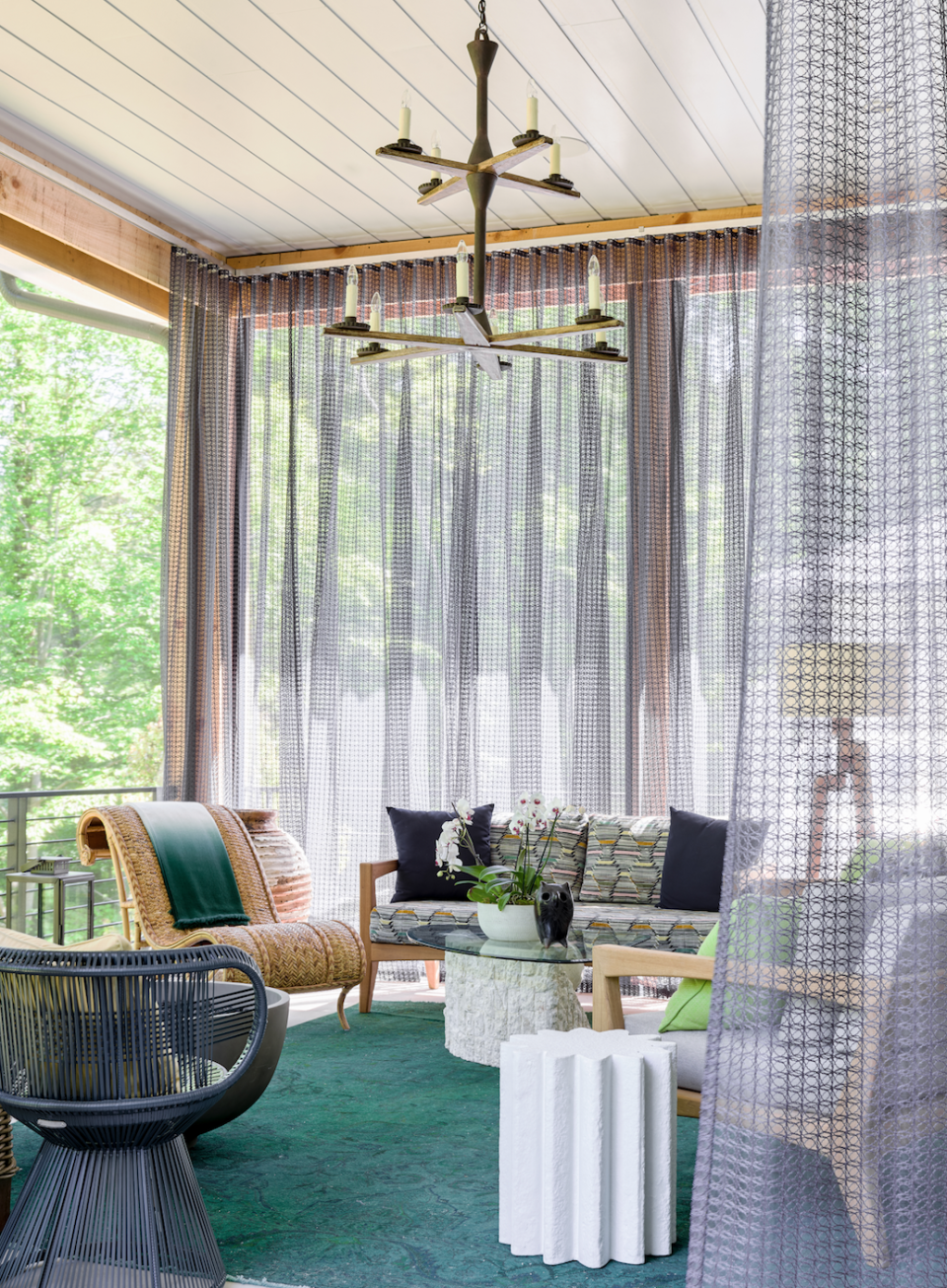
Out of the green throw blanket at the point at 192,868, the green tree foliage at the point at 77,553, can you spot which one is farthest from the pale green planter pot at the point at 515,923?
the green tree foliage at the point at 77,553

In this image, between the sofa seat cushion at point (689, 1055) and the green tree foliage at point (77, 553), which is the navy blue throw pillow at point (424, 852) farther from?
the green tree foliage at point (77, 553)

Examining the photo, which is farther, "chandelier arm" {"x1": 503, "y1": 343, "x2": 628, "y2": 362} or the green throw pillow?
"chandelier arm" {"x1": 503, "y1": 343, "x2": 628, "y2": 362}

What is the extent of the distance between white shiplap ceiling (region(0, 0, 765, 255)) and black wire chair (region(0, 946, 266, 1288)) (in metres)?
3.02

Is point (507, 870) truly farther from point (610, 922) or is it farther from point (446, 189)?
point (446, 189)

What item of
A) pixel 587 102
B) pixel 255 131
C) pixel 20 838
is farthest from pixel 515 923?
pixel 255 131

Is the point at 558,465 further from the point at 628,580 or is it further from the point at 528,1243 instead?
the point at 528,1243

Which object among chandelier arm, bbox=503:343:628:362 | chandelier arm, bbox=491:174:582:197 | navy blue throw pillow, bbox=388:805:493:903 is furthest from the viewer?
navy blue throw pillow, bbox=388:805:493:903

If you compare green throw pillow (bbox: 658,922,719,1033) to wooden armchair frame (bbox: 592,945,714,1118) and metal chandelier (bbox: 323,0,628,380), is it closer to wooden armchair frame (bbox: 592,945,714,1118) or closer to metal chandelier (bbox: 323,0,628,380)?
wooden armchair frame (bbox: 592,945,714,1118)

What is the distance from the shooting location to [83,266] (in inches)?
211

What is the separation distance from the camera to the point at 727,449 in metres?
5.09

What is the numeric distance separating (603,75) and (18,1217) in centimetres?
372

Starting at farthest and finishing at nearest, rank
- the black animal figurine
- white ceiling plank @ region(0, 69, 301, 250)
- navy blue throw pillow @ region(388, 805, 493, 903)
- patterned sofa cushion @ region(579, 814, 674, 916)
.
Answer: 1. navy blue throw pillow @ region(388, 805, 493, 903)
2. patterned sofa cushion @ region(579, 814, 674, 916)
3. white ceiling plank @ region(0, 69, 301, 250)
4. the black animal figurine

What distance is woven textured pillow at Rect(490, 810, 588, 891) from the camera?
4688 mm

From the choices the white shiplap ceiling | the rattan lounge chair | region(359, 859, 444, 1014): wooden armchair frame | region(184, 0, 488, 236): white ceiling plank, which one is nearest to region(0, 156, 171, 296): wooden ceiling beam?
the white shiplap ceiling
